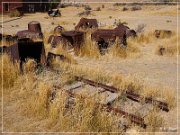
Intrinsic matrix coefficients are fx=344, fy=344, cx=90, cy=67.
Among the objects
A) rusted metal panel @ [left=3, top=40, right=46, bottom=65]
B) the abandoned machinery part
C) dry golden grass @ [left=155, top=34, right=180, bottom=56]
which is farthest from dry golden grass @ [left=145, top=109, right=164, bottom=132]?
dry golden grass @ [left=155, top=34, right=180, bottom=56]

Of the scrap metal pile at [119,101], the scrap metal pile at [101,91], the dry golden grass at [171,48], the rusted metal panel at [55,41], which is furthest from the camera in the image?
the rusted metal panel at [55,41]

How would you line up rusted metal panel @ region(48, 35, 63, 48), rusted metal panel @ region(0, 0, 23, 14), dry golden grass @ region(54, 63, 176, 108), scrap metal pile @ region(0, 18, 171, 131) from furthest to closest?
rusted metal panel @ region(0, 0, 23, 14) < rusted metal panel @ region(48, 35, 63, 48) < dry golden grass @ region(54, 63, 176, 108) < scrap metal pile @ region(0, 18, 171, 131)

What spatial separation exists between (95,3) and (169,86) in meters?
44.0

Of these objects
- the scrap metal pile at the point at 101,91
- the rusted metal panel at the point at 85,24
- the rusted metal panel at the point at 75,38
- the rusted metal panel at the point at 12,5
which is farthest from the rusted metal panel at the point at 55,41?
the rusted metal panel at the point at 12,5

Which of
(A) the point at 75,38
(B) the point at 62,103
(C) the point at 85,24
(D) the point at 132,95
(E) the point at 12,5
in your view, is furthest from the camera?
(E) the point at 12,5

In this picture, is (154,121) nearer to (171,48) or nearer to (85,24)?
(171,48)

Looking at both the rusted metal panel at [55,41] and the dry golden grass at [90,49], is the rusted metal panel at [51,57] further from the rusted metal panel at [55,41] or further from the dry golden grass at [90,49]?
the rusted metal panel at [55,41]

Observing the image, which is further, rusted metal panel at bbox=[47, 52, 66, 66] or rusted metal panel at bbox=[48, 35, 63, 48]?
rusted metal panel at bbox=[48, 35, 63, 48]

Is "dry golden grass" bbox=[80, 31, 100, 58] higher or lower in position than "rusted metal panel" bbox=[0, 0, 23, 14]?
lower

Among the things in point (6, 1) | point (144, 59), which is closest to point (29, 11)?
point (6, 1)

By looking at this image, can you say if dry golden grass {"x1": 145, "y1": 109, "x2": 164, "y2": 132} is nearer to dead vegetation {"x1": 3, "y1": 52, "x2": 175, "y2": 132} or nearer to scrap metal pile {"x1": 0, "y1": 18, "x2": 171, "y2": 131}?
dead vegetation {"x1": 3, "y1": 52, "x2": 175, "y2": 132}

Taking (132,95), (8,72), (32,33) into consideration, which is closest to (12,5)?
(32,33)

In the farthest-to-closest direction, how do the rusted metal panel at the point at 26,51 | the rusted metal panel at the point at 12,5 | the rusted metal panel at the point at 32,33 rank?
1. the rusted metal panel at the point at 12,5
2. the rusted metal panel at the point at 32,33
3. the rusted metal panel at the point at 26,51

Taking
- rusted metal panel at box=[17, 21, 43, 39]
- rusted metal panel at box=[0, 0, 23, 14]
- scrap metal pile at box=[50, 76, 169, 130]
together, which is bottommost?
scrap metal pile at box=[50, 76, 169, 130]
